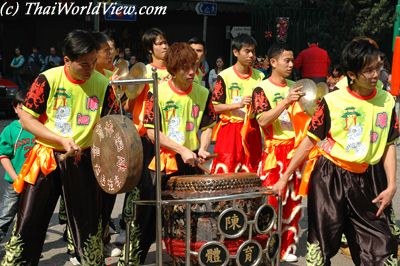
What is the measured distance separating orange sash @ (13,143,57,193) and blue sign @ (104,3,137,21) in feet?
51.7

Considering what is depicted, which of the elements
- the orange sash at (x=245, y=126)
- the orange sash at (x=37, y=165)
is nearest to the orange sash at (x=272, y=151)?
the orange sash at (x=245, y=126)

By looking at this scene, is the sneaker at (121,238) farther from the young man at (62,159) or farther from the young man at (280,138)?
the young man at (62,159)

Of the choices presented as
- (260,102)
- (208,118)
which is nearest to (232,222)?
(208,118)

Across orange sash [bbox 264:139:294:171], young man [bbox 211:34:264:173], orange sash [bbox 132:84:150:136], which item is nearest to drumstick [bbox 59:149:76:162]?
orange sash [bbox 132:84:150:136]

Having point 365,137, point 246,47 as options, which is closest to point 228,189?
point 365,137

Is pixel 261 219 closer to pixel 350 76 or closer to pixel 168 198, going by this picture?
pixel 168 198

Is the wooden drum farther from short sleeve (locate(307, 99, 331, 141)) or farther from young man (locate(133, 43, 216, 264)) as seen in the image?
young man (locate(133, 43, 216, 264))

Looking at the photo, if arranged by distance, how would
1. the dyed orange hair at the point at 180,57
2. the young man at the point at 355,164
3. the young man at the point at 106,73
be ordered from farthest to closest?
the young man at the point at 106,73
the dyed orange hair at the point at 180,57
the young man at the point at 355,164

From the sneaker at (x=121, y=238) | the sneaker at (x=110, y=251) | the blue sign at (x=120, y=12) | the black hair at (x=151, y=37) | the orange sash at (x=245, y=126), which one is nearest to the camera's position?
the sneaker at (x=110, y=251)

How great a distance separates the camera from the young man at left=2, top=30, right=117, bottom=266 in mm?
4449

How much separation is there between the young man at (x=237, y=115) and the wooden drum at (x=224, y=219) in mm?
2508

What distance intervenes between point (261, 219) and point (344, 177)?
21.5 inches

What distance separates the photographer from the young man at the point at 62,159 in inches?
175

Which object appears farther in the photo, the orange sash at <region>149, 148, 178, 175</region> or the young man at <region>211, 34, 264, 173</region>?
the young man at <region>211, 34, 264, 173</region>
